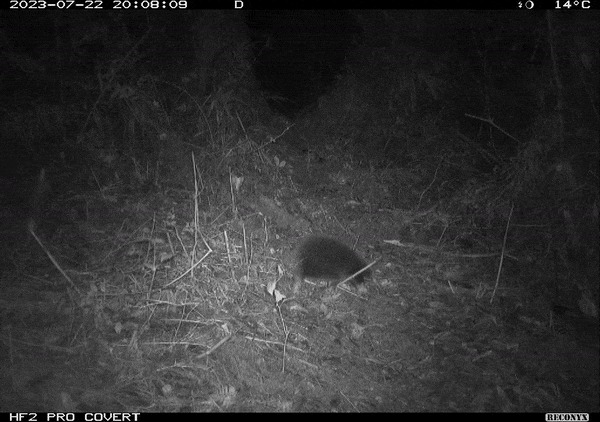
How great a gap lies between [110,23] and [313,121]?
2.49 meters

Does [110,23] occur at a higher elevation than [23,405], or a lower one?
higher

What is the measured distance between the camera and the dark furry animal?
13.1 feet

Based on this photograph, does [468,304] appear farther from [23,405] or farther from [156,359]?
[23,405]

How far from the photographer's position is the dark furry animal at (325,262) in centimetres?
401

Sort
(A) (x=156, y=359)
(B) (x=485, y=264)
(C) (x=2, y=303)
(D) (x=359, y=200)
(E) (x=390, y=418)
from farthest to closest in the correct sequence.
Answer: (D) (x=359, y=200) < (B) (x=485, y=264) < (C) (x=2, y=303) < (A) (x=156, y=359) < (E) (x=390, y=418)

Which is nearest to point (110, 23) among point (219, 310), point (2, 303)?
point (2, 303)

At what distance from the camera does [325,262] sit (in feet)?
13.5

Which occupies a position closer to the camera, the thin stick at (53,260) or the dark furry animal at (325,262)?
the thin stick at (53,260)

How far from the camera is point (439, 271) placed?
4164 mm

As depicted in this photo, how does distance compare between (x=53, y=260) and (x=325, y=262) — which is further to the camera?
(x=325, y=262)

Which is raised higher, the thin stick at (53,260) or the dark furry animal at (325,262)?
the thin stick at (53,260)

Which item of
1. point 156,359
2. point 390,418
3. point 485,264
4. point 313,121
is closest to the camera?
point 390,418

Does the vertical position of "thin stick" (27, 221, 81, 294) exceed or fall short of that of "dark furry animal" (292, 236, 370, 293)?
it exceeds it

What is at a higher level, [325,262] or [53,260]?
[53,260]
